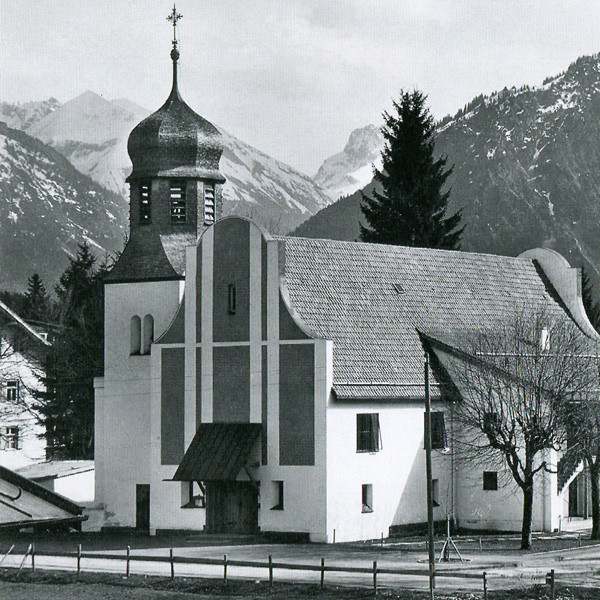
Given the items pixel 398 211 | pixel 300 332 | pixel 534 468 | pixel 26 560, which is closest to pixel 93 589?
pixel 26 560

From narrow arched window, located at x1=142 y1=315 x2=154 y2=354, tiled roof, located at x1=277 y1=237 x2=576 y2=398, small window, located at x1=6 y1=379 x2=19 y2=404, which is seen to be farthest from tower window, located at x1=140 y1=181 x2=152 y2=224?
small window, located at x1=6 y1=379 x2=19 y2=404

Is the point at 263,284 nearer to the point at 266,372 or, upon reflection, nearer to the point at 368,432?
the point at 266,372

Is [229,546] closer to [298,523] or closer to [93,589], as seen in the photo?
[298,523]

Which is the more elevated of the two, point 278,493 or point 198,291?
point 198,291

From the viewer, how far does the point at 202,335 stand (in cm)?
5466

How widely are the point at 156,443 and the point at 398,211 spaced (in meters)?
27.9

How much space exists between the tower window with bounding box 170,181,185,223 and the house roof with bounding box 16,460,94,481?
1292cm

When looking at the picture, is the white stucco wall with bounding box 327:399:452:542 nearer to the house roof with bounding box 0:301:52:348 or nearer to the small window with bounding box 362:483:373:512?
the small window with bounding box 362:483:373:512

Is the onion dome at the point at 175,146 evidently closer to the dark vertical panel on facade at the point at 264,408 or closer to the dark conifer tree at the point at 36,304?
the dark vertical panel on facade at the point at 264,408

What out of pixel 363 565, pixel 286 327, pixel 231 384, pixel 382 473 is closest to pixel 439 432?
pixel 382 473

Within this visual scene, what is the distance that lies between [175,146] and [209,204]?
253cm

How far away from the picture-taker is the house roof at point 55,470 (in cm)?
6488

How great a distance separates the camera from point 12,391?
304 ft

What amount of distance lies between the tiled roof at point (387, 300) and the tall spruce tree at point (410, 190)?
15.6 meters
